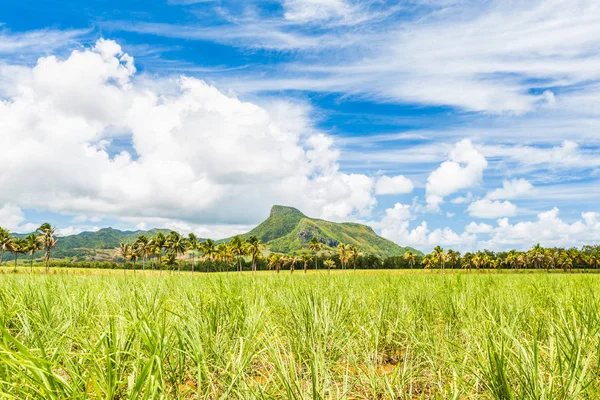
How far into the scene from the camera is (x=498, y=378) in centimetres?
248

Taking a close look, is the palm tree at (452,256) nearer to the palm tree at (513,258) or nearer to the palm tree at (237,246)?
the palm tree at (513,258)

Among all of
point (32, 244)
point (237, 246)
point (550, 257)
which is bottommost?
point (550, 257)

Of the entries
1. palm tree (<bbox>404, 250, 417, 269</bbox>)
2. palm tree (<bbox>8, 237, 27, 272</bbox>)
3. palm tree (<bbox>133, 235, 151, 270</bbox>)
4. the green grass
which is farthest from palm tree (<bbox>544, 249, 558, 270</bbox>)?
palm tree (<bbox>8, 237, 27, 272</bbox>)

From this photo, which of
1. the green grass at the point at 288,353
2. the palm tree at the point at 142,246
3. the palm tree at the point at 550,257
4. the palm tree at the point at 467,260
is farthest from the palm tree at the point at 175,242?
the palm tree at the point at 550,257

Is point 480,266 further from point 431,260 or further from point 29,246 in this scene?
point 29,246

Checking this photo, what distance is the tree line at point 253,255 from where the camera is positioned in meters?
108

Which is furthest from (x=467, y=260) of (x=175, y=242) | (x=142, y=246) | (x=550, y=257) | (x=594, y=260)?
(x=142, y=246)

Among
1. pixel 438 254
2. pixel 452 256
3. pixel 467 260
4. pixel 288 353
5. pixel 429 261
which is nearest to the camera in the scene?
pixel 288 353

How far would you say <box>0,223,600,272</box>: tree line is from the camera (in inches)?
4250

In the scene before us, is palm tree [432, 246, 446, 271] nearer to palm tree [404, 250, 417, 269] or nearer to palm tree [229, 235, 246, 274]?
palm tree [404, 250, 417, 269]

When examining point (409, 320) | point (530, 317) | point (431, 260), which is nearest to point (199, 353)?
point (409, 320)

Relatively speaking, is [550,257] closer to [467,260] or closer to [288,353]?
[467,260]

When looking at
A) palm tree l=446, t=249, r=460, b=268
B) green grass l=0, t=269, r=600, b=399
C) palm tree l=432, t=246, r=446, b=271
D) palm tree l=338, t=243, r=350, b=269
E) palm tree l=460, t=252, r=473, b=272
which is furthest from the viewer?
palm tree l=446, t=249, r=460, b=268

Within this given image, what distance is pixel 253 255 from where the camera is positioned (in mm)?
123812
